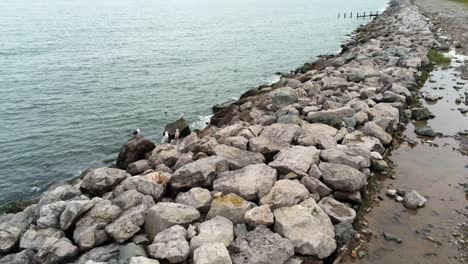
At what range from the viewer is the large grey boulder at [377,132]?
11.9 m

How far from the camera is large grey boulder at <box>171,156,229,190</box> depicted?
899 cm

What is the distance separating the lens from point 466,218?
8.48m

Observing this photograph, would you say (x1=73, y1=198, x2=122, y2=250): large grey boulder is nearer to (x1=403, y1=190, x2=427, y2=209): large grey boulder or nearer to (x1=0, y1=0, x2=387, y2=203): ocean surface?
(x1=403, y1=190, x2=427, y2=209): large grey boulder

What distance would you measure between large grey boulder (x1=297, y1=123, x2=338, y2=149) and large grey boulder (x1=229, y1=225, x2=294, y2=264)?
4.62m

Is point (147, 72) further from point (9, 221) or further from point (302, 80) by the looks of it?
point (9, 221)

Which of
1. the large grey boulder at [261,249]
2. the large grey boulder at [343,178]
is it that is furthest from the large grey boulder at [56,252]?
the large grey boulder at [343,178]

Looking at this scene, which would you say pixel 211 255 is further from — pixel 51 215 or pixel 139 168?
pixel 139 168

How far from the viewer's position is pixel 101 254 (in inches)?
278

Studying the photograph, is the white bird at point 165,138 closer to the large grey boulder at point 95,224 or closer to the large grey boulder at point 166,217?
the large grey boulder at point 95,224

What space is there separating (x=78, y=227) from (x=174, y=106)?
16479 mm

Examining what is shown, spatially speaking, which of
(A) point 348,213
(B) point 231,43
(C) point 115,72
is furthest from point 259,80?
(A) point 348,213

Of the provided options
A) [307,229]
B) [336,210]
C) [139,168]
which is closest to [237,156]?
[336,210]

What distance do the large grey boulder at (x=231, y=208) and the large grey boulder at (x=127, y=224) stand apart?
1.44 meters

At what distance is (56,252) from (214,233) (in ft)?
10.5
